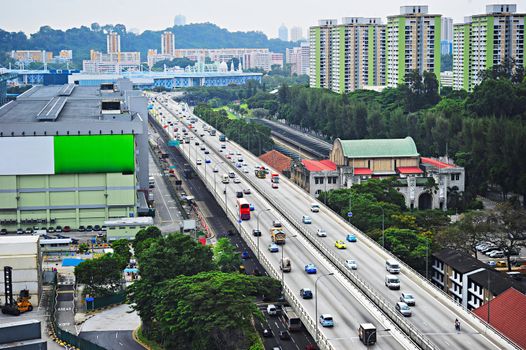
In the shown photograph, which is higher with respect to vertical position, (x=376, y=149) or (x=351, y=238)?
(x=376, y=149)

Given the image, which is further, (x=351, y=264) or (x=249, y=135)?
(x=249, y=135)

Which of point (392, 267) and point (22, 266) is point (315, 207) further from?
point (22, 266)

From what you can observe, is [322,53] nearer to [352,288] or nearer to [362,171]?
[362,171]

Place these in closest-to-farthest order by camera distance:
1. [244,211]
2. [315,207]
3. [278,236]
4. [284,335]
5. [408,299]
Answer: [284,335] < [408,299] < [278,236] < [244,211] < [315,207]

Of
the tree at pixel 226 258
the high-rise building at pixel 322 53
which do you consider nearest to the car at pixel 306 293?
the tree at pixel 226 258

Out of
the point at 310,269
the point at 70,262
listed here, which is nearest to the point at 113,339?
the point at 310,269

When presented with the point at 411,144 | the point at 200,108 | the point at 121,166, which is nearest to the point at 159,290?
the point at 121,166

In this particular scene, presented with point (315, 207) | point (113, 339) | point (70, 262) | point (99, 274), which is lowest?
point (113, 339)

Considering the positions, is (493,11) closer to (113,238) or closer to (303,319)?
(113,238)

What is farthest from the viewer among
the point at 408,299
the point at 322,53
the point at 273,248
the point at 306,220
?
the point at 322,53
